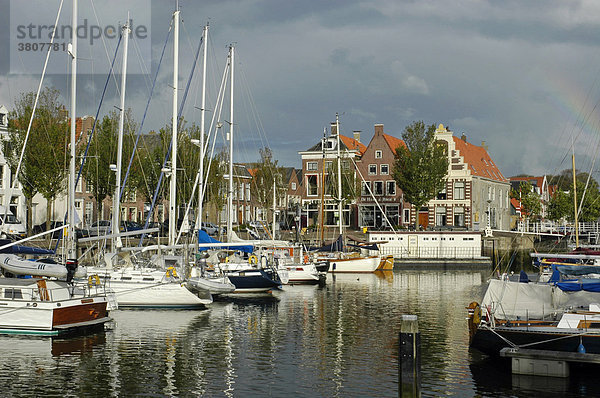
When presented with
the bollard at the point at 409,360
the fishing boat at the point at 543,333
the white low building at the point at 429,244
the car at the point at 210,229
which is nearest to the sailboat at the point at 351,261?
the white low building at the point at 429,244

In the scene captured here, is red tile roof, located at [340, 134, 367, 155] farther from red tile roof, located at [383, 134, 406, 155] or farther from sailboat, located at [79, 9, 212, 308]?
sailboat, located at [79, 9, 212, 308]

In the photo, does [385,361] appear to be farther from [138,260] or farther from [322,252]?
[322,252]

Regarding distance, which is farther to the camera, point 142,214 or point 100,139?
point 142,214

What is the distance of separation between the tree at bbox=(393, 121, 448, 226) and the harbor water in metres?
46.7

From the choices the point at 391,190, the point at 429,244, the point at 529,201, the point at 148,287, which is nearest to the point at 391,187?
the point at 391,190

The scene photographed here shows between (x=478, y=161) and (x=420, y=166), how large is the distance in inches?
919

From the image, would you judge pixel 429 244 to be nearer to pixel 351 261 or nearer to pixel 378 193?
pixel 351 261

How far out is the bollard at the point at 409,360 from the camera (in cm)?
1867

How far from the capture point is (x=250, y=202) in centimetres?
10769

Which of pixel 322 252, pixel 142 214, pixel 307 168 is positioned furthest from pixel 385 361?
pixel 307 168

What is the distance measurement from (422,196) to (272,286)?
44919mm

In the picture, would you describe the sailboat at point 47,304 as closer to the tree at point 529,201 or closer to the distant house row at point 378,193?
the distant house row at point 378,193

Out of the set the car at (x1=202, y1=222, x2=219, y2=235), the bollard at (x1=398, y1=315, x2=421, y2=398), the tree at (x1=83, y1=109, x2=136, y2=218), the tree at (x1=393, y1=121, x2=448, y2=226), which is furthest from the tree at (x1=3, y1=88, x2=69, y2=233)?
the bollard at (x1=398, y1=315, x2=421, y2=398)

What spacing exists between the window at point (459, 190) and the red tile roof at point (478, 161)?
2.46 meters
